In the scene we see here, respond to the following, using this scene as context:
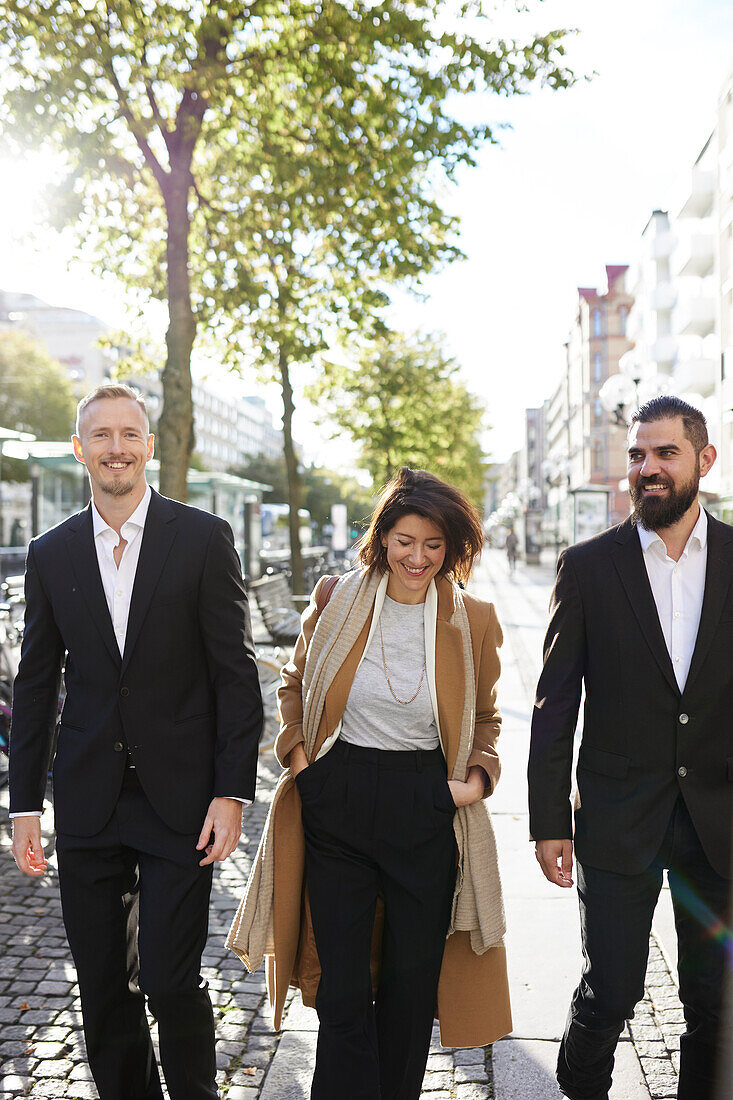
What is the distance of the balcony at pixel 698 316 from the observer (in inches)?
1444

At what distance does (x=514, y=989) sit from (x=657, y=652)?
1939 mm

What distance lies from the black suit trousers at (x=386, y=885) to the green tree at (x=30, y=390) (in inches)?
1990

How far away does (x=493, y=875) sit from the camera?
2.93 m

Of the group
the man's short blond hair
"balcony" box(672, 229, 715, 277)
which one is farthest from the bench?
"balcony" box(672, 229, 715, 277)

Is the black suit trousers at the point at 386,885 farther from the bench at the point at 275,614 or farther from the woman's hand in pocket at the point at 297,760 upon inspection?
the bench at the point at 275,614

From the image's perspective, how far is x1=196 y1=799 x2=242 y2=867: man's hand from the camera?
2801 millimetres

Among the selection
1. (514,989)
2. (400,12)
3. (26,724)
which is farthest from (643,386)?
(26,724)

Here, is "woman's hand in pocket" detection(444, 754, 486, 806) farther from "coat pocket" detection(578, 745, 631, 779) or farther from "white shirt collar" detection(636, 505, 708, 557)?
"white shirt collar" detection(636, 505, 708, 557)

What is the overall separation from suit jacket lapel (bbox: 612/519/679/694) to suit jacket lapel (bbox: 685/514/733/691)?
82 mm

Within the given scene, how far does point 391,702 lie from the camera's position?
2947mm

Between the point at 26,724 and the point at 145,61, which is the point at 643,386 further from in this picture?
the point at 26,724

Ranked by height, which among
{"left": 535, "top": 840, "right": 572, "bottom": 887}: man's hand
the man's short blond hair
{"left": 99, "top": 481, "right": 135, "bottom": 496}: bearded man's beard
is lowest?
{"left": 535, "top": 840, "right": 572, "bottom": 887}: man's hand

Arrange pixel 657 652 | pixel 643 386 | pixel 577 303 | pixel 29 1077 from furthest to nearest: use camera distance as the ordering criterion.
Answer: pixel 577 303 < pixel 643 386 < pixel 29 1077 < pixel 657 652

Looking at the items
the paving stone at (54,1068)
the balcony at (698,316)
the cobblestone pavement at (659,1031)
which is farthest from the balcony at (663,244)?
the paving stone at (54,1068)
